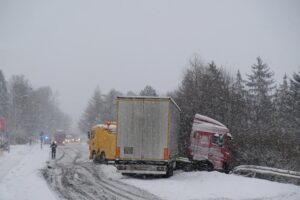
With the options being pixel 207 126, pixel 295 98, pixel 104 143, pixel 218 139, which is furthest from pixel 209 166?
pixel 295 98

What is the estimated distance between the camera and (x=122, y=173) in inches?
962

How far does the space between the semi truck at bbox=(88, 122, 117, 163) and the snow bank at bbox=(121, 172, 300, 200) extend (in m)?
11.2

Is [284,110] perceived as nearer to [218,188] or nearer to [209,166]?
[209,166]

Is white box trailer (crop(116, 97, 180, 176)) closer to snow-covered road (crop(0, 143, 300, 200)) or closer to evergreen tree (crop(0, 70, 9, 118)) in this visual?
snow-covered road (crop(0, 143, 300, 200))

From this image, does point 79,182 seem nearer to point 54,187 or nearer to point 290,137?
point 54,187

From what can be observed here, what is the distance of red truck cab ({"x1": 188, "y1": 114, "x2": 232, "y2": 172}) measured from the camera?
2758cm

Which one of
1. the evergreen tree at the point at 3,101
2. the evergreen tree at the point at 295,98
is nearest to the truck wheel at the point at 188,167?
the evergreen tree at the point at 295,98

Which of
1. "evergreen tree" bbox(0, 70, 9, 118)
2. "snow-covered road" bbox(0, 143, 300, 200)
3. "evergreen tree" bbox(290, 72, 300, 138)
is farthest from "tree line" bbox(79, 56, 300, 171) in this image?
"evergreen tree" bbox(0, 70, 9, 118)

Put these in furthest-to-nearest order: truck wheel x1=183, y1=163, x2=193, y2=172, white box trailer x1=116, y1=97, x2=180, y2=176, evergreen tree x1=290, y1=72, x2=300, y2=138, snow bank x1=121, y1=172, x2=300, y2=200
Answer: evergreen tree x1=290, y1=72, x2=300, y2=138
truck wheel x1=183, y1=163, x2=193, y2=172
white box trailer x1=116, y1=97, x2=180, y2=176
snow bank x1=121, y1=172, x2=300, y2=200

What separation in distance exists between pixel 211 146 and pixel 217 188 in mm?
9270

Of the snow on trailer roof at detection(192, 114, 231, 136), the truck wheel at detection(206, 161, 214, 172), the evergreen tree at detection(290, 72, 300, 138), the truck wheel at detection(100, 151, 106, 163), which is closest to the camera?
the truck wheel at detection(206, 161, 214, 172)

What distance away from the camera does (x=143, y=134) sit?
22969mm

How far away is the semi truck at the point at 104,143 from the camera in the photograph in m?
33.2

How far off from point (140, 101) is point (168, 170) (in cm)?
346
